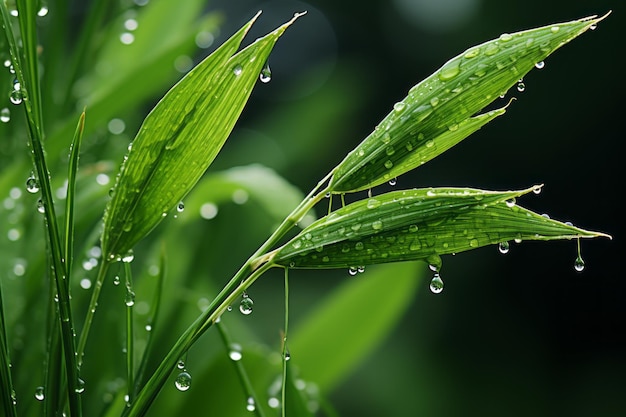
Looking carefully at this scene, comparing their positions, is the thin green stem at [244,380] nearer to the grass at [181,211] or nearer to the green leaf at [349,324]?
the grass at [181,211]

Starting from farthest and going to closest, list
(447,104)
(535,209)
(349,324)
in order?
(535,209)
(349,324)
(447,104)

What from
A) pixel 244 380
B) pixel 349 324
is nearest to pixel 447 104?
pixel 244 380

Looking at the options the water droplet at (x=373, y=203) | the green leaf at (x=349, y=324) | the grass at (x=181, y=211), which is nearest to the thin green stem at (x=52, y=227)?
the grass at (x=181, y=211)

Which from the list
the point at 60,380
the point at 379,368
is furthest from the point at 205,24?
the point at 379,368

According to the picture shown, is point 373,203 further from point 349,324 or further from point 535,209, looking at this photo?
point 535,209

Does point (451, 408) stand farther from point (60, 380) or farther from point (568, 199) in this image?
point (60, 380)

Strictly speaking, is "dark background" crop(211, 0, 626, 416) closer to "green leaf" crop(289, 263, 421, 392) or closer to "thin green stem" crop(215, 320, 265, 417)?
"green leaf" crop(289, 263, 421, 392)

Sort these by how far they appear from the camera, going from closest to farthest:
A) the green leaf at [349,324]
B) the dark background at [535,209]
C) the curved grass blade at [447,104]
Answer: the curved grass blade at [447,104] < the green leaf at [349,324] < the dark background at [535,209]
